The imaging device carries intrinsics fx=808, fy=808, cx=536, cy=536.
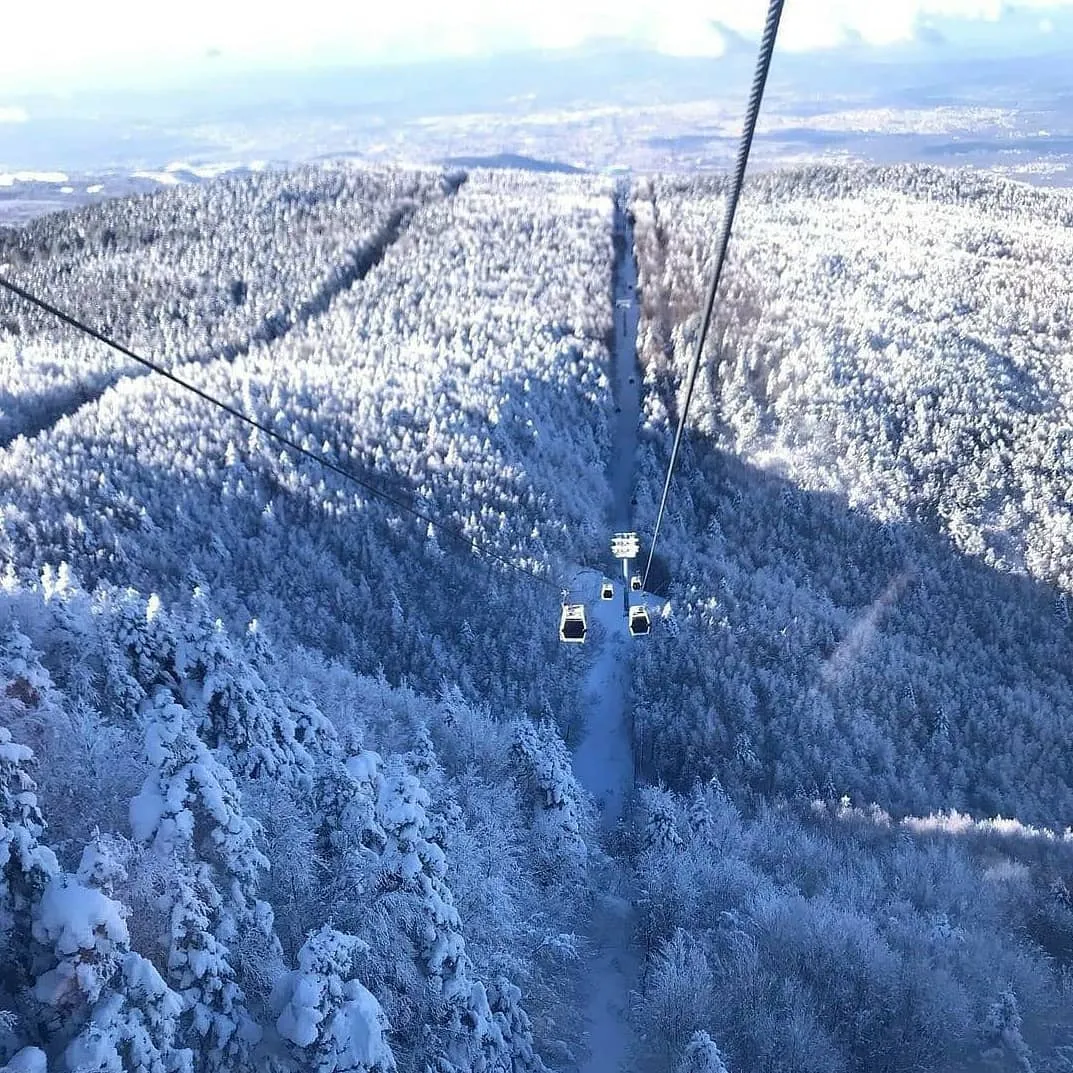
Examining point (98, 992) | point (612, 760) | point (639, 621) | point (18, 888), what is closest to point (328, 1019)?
point (98, 992)

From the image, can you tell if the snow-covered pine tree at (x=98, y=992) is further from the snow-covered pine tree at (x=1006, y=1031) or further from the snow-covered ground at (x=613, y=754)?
the snow-covered pine tree at (x=1006, y=1031)

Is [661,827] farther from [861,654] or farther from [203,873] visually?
[861,654]

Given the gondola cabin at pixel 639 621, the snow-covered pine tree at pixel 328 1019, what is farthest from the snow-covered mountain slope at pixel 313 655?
the gondola cabin at pixel 639 621

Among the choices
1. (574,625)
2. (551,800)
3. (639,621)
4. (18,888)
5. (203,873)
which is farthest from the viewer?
(551,800)

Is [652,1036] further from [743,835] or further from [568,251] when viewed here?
[568,251]

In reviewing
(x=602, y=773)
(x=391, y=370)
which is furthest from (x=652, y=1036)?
(x=391, y=370)
